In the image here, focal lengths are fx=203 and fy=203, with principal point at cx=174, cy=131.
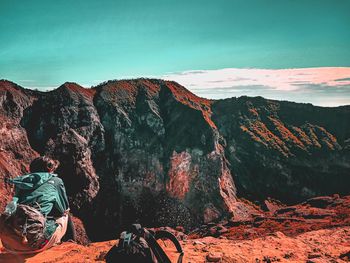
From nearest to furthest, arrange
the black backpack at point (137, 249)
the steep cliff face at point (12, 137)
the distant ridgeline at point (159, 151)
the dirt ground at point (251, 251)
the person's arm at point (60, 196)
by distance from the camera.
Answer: the black backpack at point (137, 249)
the person's arm at point (60, 196)
the dirt ground at point (251, 251)
the steep cliff face at point (12, 137)
the distant ridgeline at point (159, 151)

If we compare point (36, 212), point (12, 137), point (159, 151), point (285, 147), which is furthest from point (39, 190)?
point (285, 147)

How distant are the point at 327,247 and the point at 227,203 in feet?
76.0

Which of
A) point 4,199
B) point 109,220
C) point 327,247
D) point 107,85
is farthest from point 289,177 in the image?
point 4,199

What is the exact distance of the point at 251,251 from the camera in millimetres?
6508

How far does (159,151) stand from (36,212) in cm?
2955

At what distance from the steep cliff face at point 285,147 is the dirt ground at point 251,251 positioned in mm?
29564

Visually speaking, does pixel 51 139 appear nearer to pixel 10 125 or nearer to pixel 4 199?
pixel 10 125

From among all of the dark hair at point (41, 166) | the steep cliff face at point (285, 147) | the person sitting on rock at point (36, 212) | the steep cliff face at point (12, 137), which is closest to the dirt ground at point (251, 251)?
the person sitting on rock at point (36, 212)

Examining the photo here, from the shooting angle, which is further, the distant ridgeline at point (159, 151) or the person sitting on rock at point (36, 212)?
the distant ridgeline at point (159, 151)

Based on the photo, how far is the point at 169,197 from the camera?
29.8 metres

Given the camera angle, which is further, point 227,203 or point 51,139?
point 227,203

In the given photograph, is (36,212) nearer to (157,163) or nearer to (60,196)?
(60,196)

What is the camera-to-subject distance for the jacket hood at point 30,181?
11.9 ft

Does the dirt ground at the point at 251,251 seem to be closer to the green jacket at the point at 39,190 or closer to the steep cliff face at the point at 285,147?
the green jacket at the point at 39,190
